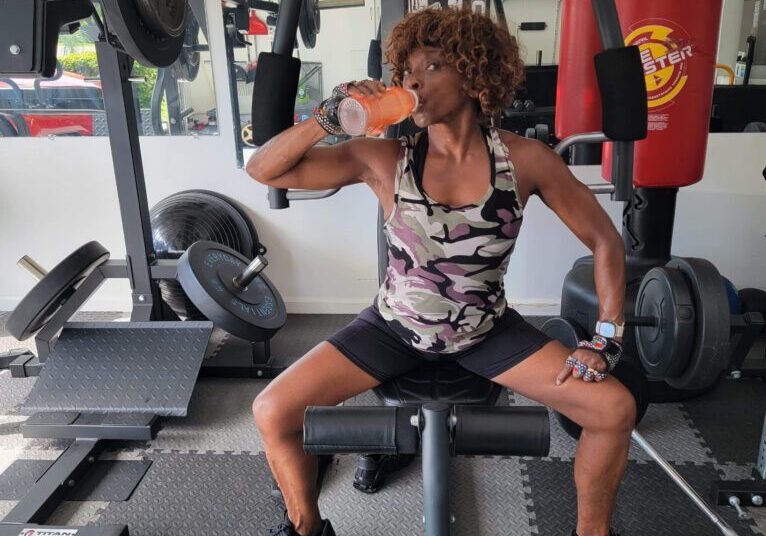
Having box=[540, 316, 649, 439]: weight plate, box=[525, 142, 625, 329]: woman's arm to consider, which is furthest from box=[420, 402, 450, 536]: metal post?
box=[540, 316, 649, 439]: weight plate

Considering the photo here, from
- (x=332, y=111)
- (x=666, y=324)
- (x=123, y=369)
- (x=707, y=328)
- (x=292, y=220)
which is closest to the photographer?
(x=332, y=111)

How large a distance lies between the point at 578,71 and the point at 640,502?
144 cm

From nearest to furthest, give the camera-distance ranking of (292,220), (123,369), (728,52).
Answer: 1. (123,369)
2. (728,52)
3. (292,220)

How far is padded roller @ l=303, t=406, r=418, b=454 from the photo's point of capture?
104 cm

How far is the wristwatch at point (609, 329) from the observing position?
1.34 metres

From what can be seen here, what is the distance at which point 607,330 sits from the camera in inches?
52.9

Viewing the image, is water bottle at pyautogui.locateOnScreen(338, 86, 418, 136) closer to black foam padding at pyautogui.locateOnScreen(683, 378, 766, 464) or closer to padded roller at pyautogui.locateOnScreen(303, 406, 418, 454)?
padded roller at pyautogui.locateOnScreen(303, 406, 418, 454)

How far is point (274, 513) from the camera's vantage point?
173 centimetres

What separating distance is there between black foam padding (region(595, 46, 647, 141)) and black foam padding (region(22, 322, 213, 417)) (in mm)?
1533

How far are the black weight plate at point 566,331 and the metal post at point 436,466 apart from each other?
32.3 inches

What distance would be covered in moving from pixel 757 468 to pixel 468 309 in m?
1.12

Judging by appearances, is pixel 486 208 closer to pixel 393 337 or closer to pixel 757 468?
pixel 393 337

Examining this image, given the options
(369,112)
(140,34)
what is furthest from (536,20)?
(369,112)

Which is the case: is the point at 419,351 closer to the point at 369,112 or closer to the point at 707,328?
the point at 369,112
